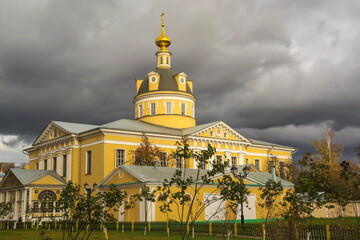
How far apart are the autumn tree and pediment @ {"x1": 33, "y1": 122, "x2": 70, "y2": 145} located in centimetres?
819

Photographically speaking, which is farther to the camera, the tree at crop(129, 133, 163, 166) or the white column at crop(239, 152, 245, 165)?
the white column at crop(239, 152, 245, 165)

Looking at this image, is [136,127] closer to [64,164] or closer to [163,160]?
[163,160]

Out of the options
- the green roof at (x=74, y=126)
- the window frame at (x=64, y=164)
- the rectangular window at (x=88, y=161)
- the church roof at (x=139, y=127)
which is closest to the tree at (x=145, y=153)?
the church roof at (x=139, y=127)

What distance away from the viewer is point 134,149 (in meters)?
44.9

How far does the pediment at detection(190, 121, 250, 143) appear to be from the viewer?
4891cm

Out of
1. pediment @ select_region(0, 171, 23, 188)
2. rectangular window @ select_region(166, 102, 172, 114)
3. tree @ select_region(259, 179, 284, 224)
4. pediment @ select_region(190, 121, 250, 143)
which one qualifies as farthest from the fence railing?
rectangular window @ select_region(166, 102, 172, 114)

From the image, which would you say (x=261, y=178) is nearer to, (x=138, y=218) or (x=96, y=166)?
(x=138, y=218)

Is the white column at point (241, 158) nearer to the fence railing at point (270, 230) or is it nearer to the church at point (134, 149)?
the church at point (134, 149)

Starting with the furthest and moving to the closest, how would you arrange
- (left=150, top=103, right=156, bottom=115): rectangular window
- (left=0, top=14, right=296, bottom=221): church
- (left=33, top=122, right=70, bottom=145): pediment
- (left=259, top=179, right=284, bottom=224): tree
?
1. (left=150, top=103, right=156, bottom=115): rectangular window
2. (left=33, top=122, right=70, bottom=145): pediment
3. (left=0, top=14, right=296, bottom=221): church
4. (left=259, top=179, right=284, bottom=224): tree

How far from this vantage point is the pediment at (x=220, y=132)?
160 feet

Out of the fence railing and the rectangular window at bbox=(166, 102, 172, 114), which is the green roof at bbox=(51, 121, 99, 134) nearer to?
the rectangular window at bbox=(166, 102, 172, 114)

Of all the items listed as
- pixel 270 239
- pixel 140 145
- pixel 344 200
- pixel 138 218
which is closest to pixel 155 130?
pixel 140 145

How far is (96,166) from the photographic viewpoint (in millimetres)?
43438

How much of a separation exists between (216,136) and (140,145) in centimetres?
1004
